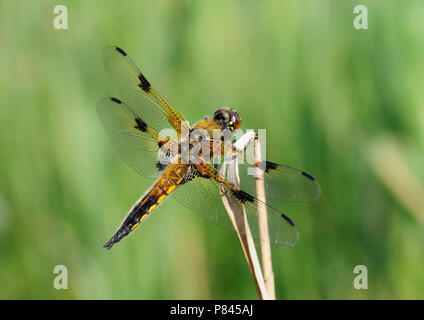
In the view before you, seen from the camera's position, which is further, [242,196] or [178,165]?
[178,165]

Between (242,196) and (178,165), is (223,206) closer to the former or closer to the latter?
(242,196)

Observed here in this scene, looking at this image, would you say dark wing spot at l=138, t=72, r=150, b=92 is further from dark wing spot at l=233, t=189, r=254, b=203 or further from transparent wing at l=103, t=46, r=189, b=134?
dark wing spot at l=233, t=189, r=254, b=203

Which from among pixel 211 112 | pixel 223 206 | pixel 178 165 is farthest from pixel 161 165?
pixel 211 112

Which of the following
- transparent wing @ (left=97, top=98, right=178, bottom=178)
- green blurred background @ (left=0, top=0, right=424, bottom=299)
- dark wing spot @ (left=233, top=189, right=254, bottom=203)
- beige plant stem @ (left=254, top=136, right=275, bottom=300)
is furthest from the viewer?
green blurred background @ (left=0, top=0, right=424, bottom=299)

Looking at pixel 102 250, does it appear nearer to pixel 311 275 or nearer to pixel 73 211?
pixel 73 211

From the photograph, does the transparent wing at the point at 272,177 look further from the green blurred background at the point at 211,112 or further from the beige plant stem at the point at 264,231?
the green blurred background at the point at 211,112

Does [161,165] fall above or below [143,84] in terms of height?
below

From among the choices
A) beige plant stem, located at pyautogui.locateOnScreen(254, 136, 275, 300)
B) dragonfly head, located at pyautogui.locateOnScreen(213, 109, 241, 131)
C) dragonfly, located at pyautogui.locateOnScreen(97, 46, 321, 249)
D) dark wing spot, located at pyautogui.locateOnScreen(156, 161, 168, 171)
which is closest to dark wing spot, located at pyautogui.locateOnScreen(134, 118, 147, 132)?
dragonfly, located at pyautogui.locateOnScreen(97, 46, 321, 249)
